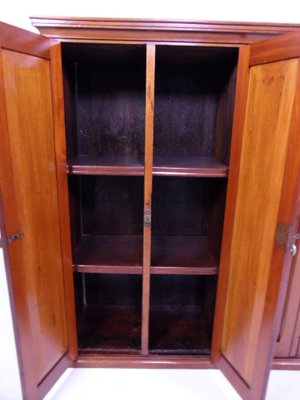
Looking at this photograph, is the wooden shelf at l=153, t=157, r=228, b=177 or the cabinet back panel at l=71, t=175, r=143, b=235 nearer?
the wooden shelf at l=153, t=157, r=228, b=177

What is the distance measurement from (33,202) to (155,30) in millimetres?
869

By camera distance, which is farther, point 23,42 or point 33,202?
point 33,202

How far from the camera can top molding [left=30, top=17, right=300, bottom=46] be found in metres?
1.14

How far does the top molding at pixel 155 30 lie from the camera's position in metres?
1.14

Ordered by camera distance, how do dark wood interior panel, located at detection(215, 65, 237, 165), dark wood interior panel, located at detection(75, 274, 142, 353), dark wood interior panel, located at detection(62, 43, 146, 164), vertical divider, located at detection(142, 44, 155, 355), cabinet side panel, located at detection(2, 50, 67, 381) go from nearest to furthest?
cabinet side panel, located at detection(2, 50, 67, 381) < vertical divider, located at detection(142, 44, 155, 355) < dark wood interior panel, located at detection(215, 65, 237, 165) < dark wood interior panel, located at detection(62, 43, 146, 164) < dark wood interior panel, located at detection(75, 274, 142, 353)

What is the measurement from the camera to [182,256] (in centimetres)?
161

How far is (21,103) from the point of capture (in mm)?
1069

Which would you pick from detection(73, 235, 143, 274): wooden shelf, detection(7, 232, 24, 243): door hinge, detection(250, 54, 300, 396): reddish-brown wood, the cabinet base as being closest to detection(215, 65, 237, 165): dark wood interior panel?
detection(250, 54, 300, 396): reddish-brown wood

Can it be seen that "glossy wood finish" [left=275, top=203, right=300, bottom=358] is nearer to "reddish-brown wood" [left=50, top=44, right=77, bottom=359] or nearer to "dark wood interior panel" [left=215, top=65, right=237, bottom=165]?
"dark wood interior panel" [left=215, top=65, right=237, bottom=165]

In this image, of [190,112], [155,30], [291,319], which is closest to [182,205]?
[190,112]

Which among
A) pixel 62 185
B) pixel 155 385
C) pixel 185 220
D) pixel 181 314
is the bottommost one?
pixel 155 385

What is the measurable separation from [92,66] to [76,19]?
17.5 inches

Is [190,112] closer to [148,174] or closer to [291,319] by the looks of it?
[148,174]

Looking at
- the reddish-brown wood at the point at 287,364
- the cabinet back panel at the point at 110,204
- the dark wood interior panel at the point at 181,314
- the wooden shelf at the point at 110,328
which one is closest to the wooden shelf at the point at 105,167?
the cabinet back panel at the point at 110,204
